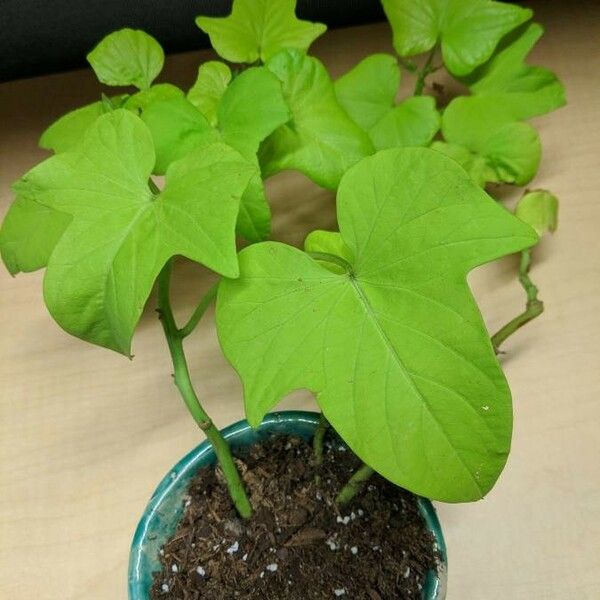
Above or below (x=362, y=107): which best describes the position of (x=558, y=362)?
below

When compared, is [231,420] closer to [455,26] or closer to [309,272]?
[309,272]

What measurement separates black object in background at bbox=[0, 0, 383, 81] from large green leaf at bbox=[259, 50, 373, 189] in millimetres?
236

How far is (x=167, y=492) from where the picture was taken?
608 mm

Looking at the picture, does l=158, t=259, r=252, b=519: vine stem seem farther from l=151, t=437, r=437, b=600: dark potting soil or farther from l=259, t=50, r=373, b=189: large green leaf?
l=259, t=50, r=373, b=189: large green leaf

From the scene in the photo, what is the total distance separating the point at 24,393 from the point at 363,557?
1.34 feet

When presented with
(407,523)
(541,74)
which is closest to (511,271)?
(541,74)

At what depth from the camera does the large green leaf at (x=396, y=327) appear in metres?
0.43

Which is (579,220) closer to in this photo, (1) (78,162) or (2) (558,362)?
(2) (558,362)

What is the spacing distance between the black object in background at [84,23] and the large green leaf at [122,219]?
33 cm

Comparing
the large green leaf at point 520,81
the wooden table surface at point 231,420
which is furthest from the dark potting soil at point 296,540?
the large green leaf at point 520,81

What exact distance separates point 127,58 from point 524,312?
1.46 feet

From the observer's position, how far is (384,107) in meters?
0.77

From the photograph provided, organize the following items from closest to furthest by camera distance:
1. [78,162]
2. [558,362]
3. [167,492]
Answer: [78,162] → [167,492] → [558,362]

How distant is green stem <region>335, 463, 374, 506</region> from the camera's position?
1.83 ft
